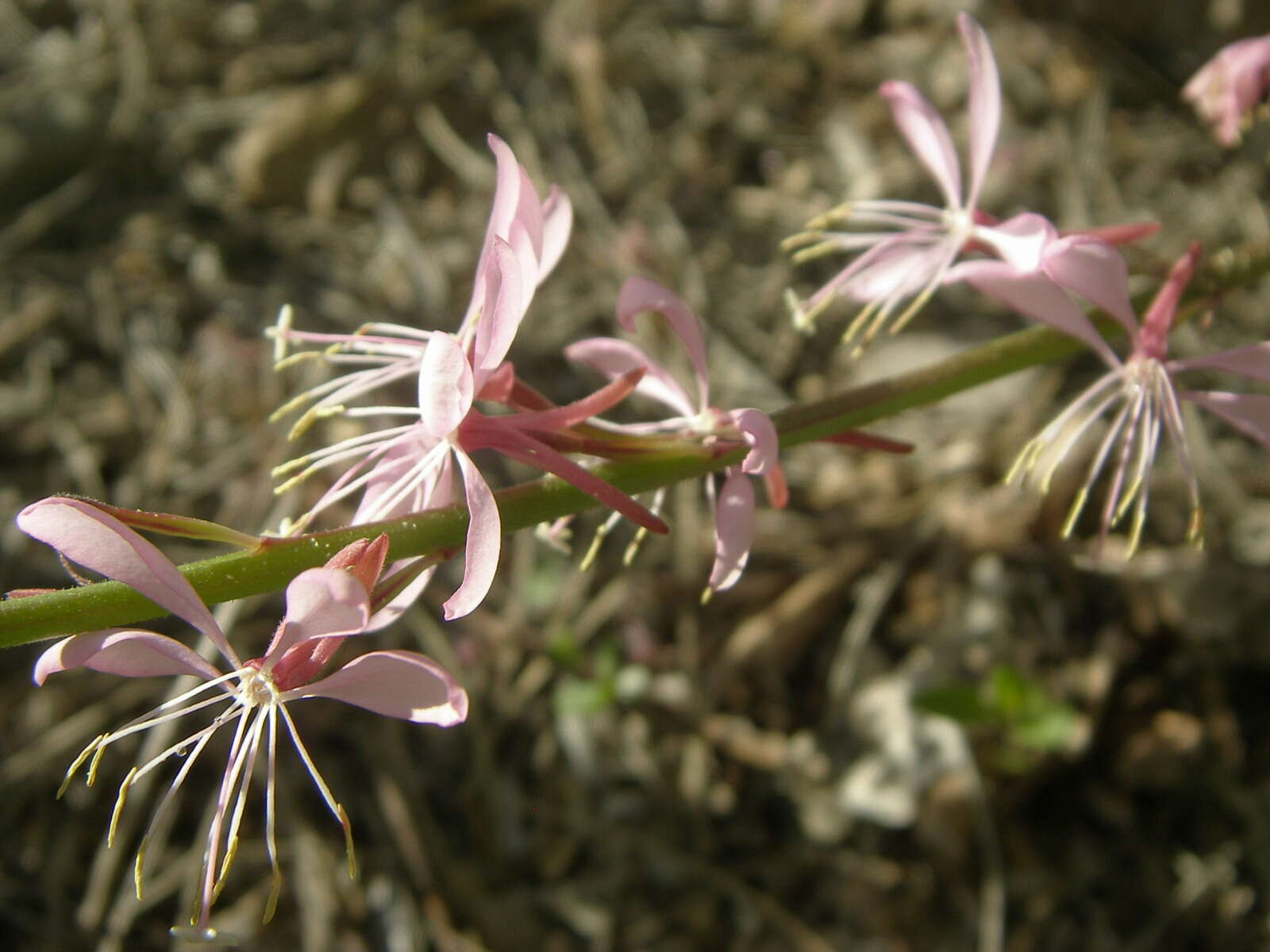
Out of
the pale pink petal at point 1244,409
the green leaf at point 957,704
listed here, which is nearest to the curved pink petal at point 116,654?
the pale pink petal at point 1244,409

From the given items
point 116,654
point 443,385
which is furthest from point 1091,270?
point 116,654

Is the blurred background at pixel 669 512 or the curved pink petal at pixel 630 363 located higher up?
the curved pink petal at pixel 630 363

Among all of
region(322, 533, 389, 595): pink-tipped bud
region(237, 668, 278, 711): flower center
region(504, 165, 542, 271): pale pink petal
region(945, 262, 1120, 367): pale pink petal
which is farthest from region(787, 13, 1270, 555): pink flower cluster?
region(237, 668, 278, 711): flower center

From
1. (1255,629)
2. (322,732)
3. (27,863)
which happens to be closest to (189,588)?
(322,732)

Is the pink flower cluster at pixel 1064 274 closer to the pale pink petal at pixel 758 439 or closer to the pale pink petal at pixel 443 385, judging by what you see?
the pale pink petal at pixel 758 439

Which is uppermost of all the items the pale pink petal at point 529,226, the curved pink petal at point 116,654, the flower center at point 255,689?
the pale pink petal at point 529,226
